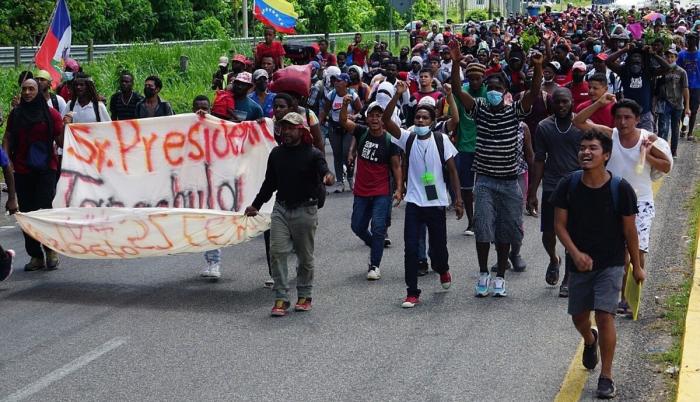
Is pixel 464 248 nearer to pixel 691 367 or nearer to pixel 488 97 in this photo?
pixel 488 97

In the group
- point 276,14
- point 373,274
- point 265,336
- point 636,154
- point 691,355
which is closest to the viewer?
point 691,355

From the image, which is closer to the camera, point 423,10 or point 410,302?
point 410,302

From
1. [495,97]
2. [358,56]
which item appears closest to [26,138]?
[495,97]

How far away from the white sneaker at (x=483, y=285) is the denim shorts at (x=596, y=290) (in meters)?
2.47

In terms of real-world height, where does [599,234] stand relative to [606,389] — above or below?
above

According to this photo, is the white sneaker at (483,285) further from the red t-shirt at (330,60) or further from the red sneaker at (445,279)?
the red t-shirt at (330,60)

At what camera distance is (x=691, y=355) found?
775 cm

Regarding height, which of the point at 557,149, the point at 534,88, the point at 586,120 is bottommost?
the point at 557,149

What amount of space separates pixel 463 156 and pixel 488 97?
2745 mm

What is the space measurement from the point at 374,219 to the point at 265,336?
235 centimetres

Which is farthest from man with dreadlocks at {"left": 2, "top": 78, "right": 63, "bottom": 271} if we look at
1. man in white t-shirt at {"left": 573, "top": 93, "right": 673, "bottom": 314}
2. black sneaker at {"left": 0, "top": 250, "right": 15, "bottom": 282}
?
man in white t-shirt at {"left": 573, "top": 93, "right": 673, "bottom": 314}

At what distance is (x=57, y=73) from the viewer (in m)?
16.0

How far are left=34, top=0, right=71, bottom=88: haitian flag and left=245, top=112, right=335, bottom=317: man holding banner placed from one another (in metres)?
7.32

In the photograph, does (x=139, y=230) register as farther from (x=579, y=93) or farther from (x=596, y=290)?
(x=579, y=93)
